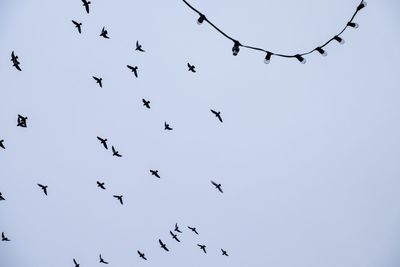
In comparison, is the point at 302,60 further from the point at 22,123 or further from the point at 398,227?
the point at 398,227

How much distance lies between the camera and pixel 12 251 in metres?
55.4

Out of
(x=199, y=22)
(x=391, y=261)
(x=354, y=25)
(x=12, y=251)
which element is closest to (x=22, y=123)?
(x=199, y=22)

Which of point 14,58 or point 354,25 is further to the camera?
point 14,58

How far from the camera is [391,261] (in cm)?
5419

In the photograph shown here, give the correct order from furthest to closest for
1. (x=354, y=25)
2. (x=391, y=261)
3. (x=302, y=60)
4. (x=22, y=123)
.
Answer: (x=391, y=261) → (x=22, y=123) → (x=354, y=25) → (x=302, y=60)

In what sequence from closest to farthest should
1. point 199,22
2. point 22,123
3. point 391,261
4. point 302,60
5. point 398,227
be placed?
point 199,22
point 302,60
point 22,123
point 398,227
point 391,261

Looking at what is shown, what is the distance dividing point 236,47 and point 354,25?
281 centimetres

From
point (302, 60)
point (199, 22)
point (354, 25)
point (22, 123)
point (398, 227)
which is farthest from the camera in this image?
point (398, 227)

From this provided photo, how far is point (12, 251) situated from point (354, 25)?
210 feet

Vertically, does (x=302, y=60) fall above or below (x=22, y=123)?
below

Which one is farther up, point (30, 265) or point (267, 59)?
point (30, 265)

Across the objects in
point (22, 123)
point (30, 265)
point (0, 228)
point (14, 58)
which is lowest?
point (22, 123)

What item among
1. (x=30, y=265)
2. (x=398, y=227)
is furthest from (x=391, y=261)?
(x=30, y=265)

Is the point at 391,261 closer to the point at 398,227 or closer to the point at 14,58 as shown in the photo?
the point at 398,227
